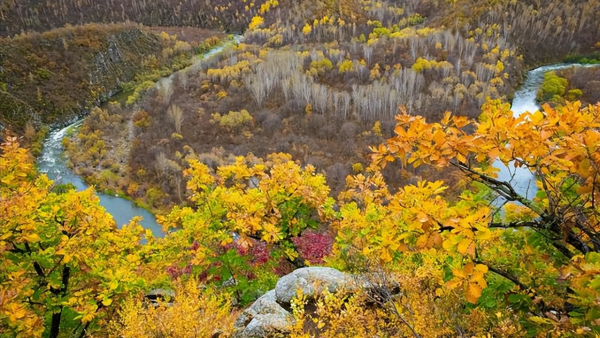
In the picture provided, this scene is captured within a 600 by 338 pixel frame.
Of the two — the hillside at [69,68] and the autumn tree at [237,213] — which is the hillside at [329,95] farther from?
the autumn tree at [237,213]

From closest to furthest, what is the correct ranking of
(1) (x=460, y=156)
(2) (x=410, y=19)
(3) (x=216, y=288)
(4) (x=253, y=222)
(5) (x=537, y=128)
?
(1) (x=460, y=156), (5) (x=537, y=128), (4) (x=253, y=222), (3) (x=216, y=288), (2) (x=410, y=19)

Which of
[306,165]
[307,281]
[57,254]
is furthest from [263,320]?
[306,165]

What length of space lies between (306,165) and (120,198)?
17.7 m

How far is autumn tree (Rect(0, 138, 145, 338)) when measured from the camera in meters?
5.89

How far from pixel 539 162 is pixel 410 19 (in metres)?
73.1

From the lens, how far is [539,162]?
2.59 metres

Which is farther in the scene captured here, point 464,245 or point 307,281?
point 307,281

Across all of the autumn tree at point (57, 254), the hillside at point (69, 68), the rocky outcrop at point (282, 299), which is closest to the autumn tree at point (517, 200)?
the rocky outcrop at point (282, 299)

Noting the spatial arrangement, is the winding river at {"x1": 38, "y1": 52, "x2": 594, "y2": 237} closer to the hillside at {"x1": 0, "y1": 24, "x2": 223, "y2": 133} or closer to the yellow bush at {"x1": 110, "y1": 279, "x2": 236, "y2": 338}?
the hillside at {"x1": 0, "y1": 24, "x2": 223, "y2": 133}

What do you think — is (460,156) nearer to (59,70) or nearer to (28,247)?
(28,247)

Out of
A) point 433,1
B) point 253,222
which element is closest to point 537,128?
point 253,222

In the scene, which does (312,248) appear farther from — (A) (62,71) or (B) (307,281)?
(A) (62,71)

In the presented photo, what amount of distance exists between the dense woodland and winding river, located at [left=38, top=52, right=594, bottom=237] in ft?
3.52

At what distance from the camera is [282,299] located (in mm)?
6633
